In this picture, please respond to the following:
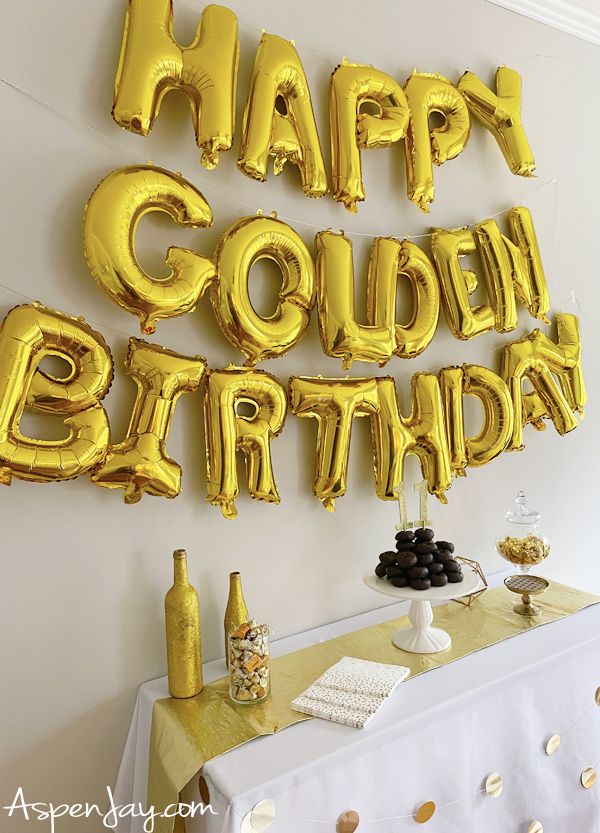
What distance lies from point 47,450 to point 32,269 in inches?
13.0

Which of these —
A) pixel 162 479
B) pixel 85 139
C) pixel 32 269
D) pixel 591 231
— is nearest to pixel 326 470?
pixel 162 479

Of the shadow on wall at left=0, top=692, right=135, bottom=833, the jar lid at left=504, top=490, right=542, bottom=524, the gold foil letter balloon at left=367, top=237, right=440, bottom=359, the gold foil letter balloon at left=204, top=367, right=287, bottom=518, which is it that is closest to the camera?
the shadow on wall at left=0, top=692, right=135, bottom=833

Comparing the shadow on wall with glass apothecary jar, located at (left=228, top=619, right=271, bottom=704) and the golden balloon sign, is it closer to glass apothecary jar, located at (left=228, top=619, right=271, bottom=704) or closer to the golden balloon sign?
glass apothecary jar, located at (left=228, top=619, right=271, bottom=704)

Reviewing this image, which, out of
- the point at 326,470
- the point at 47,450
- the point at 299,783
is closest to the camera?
the point at 299,783

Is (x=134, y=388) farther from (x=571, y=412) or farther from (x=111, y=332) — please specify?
(x=571, y=412)

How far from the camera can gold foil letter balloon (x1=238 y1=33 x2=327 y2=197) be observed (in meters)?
1.24

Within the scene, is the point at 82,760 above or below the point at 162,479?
below

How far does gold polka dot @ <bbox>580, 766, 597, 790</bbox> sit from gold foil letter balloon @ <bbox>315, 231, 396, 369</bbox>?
1.03 metres

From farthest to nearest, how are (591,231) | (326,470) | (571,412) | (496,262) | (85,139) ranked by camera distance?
(591,231) < (571,412) < (496,262) < (326,470) < (85,139)

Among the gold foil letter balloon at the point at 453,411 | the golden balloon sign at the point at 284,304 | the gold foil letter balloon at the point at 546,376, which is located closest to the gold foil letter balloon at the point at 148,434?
the golden balloon sign at the point at 284,304

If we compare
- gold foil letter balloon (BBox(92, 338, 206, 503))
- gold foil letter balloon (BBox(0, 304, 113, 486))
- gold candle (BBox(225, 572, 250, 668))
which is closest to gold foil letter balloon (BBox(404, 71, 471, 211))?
gold foil letter balloon (BBox(92, 338, 206, 503))

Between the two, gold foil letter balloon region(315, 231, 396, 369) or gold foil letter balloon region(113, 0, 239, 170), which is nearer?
gold foil letter balloon region(113, 0, 239, 170)

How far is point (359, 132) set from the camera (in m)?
1.41

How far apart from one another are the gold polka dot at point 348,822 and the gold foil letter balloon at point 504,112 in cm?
159
